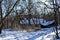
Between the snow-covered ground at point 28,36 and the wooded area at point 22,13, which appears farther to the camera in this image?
the wooded area at point 22,13

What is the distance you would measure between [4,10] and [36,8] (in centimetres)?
682

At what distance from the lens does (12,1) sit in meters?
16.5

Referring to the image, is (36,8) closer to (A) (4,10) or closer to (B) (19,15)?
(B) (19,15)

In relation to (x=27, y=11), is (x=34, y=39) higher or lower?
lower

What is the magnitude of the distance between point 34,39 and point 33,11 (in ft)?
38.6

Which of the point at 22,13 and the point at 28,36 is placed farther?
the point at 22,13

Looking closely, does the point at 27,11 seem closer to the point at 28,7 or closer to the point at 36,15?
the point at 28,7

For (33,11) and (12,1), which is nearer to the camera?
(12,1)

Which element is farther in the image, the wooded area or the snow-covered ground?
the wooded area

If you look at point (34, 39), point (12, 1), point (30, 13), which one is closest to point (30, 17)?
point (30, 13)

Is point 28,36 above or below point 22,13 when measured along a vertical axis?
below

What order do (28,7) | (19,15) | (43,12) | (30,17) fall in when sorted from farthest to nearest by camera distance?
(43,12) < (30,17) < (28,7) < (19,15)

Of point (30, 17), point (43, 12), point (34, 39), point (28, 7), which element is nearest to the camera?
point (34, 39)

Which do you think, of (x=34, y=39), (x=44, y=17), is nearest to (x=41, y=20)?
(x=44, y=17)
